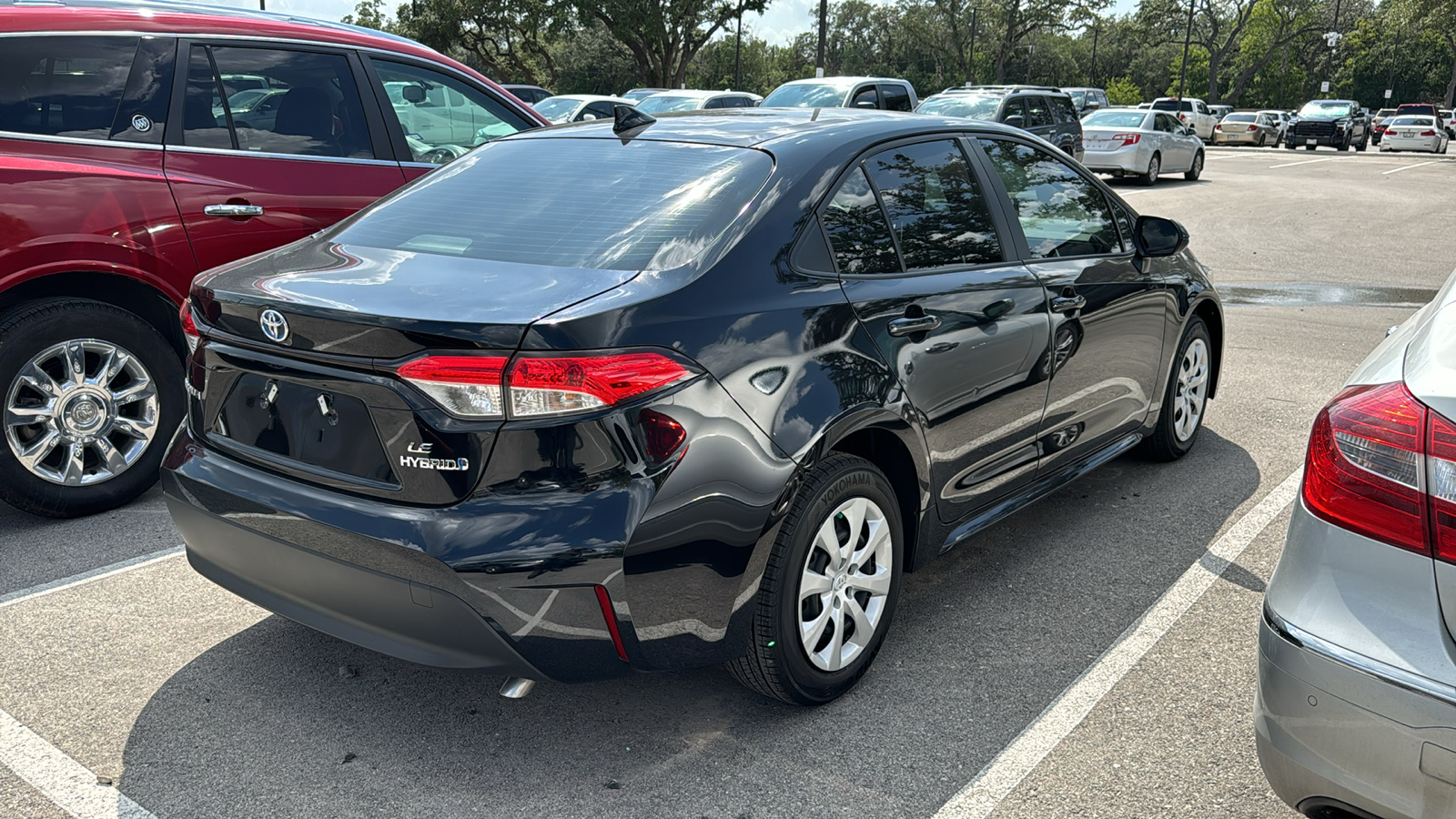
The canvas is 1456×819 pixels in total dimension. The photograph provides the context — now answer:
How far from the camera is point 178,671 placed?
3.38m

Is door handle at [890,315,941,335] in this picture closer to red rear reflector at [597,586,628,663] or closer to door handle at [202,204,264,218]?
red rear reflector at [597,586,628,663]

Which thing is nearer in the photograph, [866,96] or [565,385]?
[565,385]

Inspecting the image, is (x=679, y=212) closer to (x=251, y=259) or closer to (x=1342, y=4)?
(x=251, y=259)

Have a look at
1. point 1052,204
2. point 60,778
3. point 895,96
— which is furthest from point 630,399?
point 895,96

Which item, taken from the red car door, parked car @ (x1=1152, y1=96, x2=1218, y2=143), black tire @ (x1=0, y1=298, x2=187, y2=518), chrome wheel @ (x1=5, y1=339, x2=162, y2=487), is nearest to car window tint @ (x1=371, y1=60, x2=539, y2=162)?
the red car door

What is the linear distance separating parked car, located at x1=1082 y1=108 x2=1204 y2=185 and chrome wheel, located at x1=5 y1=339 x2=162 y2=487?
1947 cm

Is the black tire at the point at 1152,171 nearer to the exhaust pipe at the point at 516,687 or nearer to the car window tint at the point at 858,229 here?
the car window tint at the point at 858,229

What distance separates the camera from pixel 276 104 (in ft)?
16.9

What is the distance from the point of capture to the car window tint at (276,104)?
4.90 metres

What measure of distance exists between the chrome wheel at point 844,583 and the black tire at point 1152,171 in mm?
20638

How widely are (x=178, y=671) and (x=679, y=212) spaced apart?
1999 mm

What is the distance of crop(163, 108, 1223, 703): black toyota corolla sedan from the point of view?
8.49 ft

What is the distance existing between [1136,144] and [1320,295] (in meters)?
12.1

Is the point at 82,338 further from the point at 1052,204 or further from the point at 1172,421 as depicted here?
the point at 1172,421
